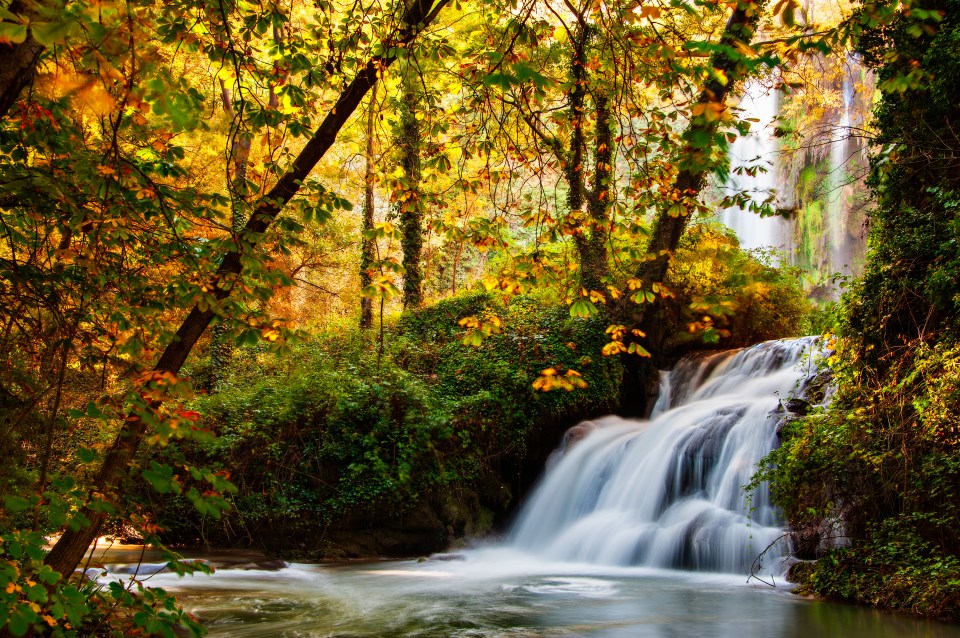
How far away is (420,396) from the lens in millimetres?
10672

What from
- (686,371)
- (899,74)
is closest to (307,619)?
(899,74)

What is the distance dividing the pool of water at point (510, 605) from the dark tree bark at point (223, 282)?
2955 millimetres

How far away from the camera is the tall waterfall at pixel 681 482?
848 cm

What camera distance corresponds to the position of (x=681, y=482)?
9.66 meters

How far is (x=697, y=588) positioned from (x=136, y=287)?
6512 mm

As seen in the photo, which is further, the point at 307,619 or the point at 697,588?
the point at 697,588

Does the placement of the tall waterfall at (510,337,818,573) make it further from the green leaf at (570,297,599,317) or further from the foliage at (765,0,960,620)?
the green leaf at (570,297,599,317)

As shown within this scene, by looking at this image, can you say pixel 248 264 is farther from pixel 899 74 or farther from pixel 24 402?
pixel 899 74

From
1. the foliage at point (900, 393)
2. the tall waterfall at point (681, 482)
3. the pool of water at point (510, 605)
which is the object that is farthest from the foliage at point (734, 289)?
the pool of water at point (510, 605)

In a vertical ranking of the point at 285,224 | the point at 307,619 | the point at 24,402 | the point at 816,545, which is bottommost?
the point at 307,619

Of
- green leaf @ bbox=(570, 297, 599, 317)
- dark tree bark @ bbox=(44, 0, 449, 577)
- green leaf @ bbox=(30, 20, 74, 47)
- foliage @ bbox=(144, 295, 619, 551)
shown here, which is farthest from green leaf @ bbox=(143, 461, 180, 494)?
foliage @ bbox=(144, 295, 619, 551)

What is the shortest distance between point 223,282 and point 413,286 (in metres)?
13.1

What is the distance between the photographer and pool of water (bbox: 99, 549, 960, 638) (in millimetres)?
6125

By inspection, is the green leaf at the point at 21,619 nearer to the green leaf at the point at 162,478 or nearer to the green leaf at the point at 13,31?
the green leaf at the point at 162,478
